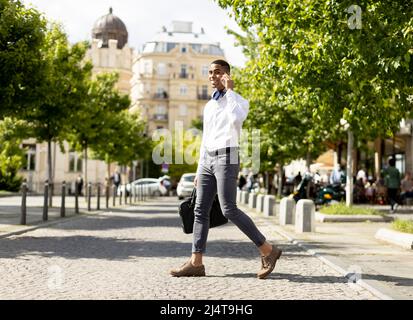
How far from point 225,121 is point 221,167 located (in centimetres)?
47

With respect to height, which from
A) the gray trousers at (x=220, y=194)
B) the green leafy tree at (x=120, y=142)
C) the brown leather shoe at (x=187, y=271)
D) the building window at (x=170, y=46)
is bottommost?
the brown leather shoe at (x=187, y=271)

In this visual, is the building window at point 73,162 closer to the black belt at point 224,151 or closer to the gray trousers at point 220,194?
the gray trousers at point 220,194

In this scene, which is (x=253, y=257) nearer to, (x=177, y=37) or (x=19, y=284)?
(x=19, y=284)

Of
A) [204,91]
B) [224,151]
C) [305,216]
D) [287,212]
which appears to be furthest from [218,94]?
[204,91]

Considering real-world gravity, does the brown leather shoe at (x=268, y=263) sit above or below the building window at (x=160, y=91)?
below

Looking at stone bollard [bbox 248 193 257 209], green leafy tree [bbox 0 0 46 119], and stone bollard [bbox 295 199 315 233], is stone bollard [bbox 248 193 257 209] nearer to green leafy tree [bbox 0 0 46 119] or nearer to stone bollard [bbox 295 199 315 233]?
stone bollard [bbox 295 199 315 233]

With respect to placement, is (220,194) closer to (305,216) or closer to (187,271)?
(187,271)

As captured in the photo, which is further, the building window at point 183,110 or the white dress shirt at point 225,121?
the building window at point 183,110

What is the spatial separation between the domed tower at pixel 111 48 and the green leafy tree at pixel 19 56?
63650 millimetres

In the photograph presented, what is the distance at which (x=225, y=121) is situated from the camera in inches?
258

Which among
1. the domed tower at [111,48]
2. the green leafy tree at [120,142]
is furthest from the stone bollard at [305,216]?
the domed tower at [111,48]

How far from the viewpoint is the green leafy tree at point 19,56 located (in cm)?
1314

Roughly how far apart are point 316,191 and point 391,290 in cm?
1715
